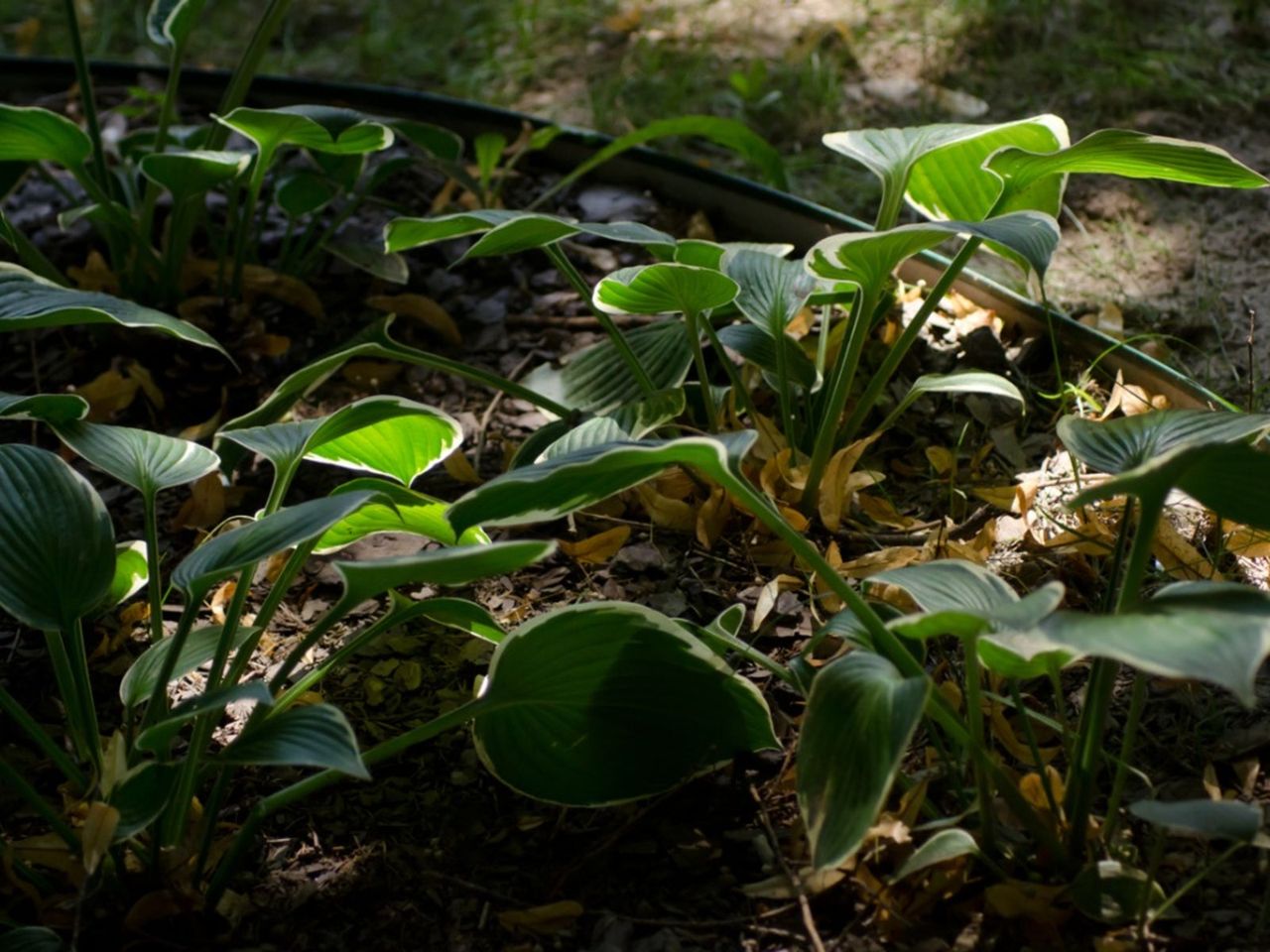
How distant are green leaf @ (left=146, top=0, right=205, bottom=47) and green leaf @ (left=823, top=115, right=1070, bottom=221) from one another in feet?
2.76

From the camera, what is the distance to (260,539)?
0.98 meters

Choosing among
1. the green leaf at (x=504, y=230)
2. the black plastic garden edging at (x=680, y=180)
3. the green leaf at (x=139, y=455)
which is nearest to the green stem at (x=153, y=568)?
the green leaf at (x=139, y=455)

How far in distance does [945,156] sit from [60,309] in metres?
0.91

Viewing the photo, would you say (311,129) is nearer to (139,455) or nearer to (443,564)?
(139,455)

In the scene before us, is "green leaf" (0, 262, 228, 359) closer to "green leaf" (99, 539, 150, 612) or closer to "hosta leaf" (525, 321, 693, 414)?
"green leaf" (99, 539, 150, 612)

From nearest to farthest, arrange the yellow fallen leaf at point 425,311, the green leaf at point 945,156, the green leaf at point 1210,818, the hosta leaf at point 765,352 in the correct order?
1. the green leaf at point 1210,818
2. the green leaf at point 945,156
3. the hosta leaf at point 765,352
4. the yellow fallen leaf at point 425,311

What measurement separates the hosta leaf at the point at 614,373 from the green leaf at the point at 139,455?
0.46m

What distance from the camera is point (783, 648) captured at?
1.32 m

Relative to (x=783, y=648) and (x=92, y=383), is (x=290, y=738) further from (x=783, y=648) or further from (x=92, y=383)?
(x=92, y=383)

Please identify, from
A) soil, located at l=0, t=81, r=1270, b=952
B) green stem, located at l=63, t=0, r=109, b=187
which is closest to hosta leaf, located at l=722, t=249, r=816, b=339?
soil, located at l=0, t=81, r=1270, b=952

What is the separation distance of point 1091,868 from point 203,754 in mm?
665

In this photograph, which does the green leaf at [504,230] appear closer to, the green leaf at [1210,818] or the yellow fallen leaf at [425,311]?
the yellow fallen leaf at [425,311]

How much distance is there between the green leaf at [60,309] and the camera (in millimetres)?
1180

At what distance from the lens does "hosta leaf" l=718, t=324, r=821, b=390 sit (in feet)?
4.77
